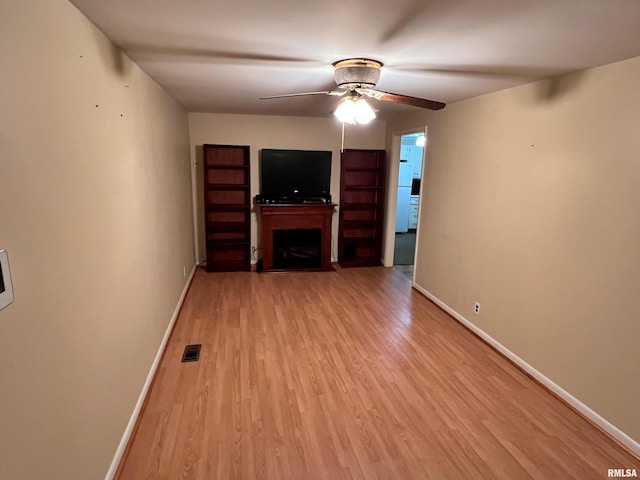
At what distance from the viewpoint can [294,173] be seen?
5.32m

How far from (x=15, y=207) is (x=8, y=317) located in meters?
0.32

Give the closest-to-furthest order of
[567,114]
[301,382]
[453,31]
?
[453,31] < [567,114] < [301,382]

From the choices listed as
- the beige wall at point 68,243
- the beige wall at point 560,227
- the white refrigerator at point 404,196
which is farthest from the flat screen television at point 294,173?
the white refrigerator at point 404,196

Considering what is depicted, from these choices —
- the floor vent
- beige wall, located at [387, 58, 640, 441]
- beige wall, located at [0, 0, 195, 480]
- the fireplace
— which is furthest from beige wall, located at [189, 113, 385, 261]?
beige wall, located at [0, 0, 195, 480]

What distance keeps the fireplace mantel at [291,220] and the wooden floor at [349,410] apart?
5.08 ft

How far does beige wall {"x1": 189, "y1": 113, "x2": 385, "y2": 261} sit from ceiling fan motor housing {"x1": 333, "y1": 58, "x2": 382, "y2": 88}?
3143 mm

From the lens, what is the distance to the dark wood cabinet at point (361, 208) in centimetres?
550

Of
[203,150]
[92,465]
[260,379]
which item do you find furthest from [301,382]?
[203,150]

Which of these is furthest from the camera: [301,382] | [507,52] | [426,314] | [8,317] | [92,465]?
[426,314]

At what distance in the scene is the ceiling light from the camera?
7.52ft

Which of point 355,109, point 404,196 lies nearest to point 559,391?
point 355,109

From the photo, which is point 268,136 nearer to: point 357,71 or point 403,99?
point 357,71

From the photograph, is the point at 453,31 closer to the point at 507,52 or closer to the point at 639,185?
the point at 507,52

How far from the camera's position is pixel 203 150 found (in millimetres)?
5051
